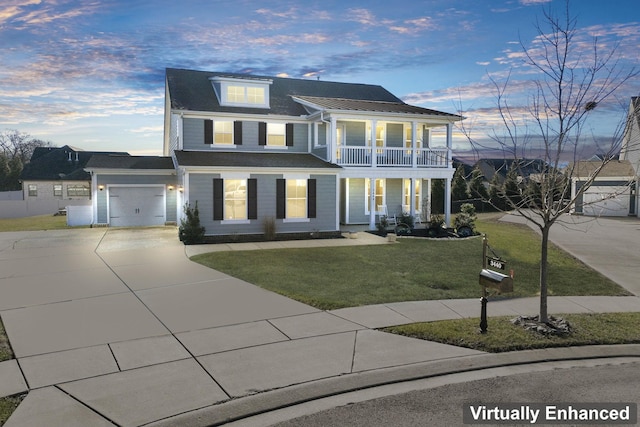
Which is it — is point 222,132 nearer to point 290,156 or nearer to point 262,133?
point 262,133

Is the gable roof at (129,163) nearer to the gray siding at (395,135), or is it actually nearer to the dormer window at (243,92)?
the dormer window at (243,92)

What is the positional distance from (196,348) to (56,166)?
44.4 metres

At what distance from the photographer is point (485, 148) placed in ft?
28.1

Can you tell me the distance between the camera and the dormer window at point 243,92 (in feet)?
74.5

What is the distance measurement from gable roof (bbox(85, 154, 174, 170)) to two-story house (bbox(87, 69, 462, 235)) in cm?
62

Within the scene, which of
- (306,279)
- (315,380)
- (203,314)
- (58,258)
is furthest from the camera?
(58,258)

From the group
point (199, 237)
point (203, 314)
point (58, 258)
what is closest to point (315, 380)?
point (203, 314)

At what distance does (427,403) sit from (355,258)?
32.3 feet

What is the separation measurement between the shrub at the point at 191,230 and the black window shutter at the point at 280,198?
3.43 m

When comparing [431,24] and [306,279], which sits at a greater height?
[431,24]

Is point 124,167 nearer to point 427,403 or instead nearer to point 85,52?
point 85,52

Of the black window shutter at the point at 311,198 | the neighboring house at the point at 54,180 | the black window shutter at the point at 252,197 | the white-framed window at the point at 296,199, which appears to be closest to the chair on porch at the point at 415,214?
the black window shutter at the point at 311,198

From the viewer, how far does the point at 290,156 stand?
22109 millimetres

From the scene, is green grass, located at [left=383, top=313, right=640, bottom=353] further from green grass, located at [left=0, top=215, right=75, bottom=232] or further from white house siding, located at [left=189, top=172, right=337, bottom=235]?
green grass, located at [left=0, top=215, right=75, bottom=232]
